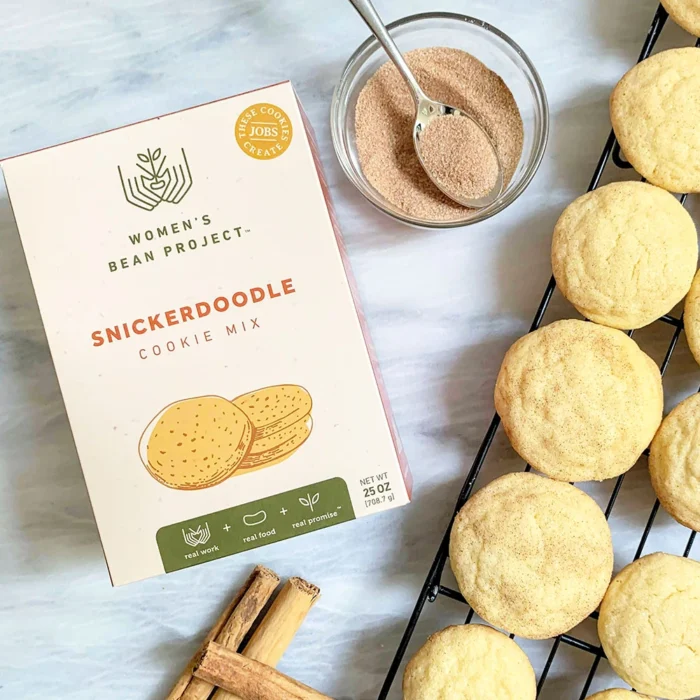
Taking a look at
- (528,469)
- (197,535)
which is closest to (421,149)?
(528,469)


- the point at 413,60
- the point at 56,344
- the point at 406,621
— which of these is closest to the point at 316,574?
the point at 406,621

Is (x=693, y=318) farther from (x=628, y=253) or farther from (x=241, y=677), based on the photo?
(x=241, y=677)

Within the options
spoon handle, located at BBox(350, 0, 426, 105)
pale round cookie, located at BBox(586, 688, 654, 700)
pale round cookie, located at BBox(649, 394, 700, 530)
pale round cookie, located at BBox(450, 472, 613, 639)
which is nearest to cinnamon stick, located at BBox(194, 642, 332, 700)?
pale round cookie, located at BBox(450, 472, 613, 639)

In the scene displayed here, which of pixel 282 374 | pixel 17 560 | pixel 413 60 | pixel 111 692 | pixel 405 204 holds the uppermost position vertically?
pixel 413 60

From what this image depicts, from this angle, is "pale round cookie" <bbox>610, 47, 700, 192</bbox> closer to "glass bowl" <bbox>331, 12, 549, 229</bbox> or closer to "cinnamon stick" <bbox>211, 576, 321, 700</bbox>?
"glass bowl" <bbox>331, 12, 549, 229</bbox>

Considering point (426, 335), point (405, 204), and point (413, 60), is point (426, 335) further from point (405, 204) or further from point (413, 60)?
point (413, 60)
